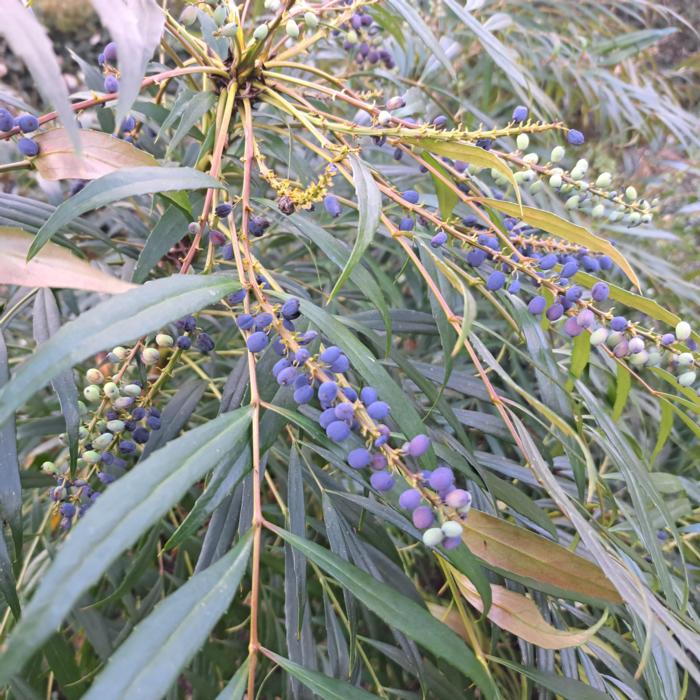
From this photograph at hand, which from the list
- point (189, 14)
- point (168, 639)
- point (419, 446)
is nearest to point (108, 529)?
point (168, 639)

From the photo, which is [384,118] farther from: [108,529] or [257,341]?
[108,529]

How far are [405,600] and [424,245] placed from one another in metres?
0.24

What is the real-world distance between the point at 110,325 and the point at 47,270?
0.10m

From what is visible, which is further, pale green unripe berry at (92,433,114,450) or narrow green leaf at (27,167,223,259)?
pale green unripe berry at (92,433,114,450)

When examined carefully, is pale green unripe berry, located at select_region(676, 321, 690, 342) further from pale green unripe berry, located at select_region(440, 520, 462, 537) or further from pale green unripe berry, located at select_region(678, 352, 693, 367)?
pale green unripe berry, located at select_region(440, 520, 462, 537)

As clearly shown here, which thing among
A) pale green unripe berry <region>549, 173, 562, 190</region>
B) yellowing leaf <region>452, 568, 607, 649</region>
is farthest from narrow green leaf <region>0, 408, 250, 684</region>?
pale green unripe berry <region>549, 173, 562, 190</region>

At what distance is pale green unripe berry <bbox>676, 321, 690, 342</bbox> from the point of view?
462 millimetres

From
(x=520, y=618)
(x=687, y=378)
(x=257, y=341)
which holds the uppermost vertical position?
(x=257, y=341)

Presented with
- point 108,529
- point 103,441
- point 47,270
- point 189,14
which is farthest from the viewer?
point 189,14

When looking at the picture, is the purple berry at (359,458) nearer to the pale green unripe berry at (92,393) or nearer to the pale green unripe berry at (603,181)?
the pale green unripe berry at (92,393)

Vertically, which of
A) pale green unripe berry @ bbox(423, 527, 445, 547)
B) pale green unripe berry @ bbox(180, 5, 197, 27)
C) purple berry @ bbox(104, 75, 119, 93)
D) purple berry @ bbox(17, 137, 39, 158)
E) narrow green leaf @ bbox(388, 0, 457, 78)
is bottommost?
pale green unripe berry @ bbox(423, 527, 445, 547)

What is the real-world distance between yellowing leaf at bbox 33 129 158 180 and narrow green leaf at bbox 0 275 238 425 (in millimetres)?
150

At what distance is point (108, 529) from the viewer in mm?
261

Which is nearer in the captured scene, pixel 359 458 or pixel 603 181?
pixel 359 458
